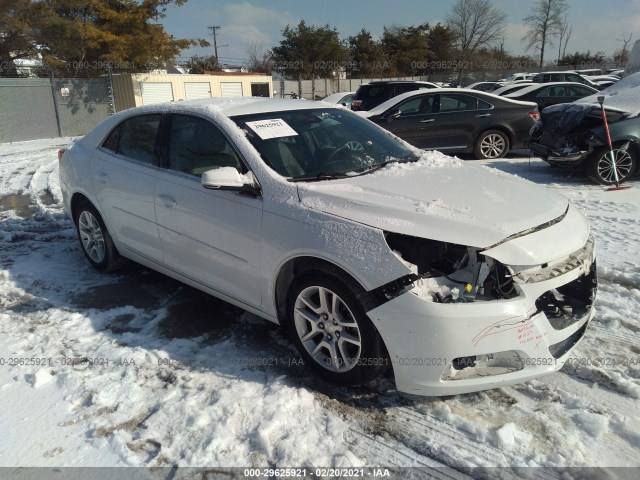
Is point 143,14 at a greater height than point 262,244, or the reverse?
point 143,14

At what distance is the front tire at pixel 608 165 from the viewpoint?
7.73 metres

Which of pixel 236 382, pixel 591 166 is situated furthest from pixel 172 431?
pixel 591 166

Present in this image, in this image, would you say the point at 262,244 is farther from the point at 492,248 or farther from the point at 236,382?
the point at 492,248

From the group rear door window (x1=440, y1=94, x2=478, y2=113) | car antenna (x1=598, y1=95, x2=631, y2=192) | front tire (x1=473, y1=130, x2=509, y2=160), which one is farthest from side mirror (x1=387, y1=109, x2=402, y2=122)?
car antenna (x1=598, y1=95, x2=631, y2=192)

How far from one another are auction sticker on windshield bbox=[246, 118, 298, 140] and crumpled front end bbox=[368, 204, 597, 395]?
4.21 ft

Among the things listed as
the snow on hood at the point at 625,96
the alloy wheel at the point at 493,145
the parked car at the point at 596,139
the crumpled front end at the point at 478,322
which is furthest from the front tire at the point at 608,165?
the crumpled front end at the point at 478,322

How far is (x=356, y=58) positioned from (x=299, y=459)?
5129 centimetres

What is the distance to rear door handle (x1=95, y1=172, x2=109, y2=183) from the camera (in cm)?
444

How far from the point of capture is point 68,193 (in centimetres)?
508

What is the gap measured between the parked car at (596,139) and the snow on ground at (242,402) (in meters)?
4.06

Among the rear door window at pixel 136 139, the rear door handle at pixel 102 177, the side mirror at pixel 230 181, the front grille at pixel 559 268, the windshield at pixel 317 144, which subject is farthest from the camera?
the rear door handle at pixel 102 177

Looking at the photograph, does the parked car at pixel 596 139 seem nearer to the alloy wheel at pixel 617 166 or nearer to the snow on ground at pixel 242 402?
the alloy wheel at pixel 617 166

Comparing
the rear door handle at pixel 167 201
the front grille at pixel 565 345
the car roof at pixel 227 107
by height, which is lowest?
the front grille at pixel 565 345

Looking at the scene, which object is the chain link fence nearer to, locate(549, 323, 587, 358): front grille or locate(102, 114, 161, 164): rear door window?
locate(102, 114, 161, 164): rear door window
